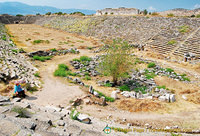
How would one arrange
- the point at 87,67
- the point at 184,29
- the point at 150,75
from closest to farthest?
the point at 150,75, the point at 87,67, the point at 184,29

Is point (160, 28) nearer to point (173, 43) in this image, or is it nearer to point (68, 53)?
point (173, 43)

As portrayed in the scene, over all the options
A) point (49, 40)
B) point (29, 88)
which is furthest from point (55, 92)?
point (49, 40)

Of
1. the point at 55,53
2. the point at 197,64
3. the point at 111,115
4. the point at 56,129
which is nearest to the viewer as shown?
the point at 56,129

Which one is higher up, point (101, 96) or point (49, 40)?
point (49, 40)

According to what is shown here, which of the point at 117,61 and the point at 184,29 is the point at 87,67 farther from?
the point at 184,29

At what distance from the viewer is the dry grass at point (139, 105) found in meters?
9.98

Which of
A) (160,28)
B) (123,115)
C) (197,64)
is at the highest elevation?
(160,28)

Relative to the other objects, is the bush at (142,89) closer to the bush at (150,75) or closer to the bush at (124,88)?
the bush at (124,88)

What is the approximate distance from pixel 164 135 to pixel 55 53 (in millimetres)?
20580

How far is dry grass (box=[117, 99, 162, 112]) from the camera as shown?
9977 millimetres

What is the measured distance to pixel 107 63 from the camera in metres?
14.4

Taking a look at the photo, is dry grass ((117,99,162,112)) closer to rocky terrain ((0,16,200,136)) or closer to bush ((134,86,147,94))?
rocky terrain ((0,16,200,136))

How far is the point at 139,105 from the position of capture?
10.2 m

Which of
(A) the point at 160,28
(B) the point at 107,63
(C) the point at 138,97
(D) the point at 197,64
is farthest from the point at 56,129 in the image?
(A) the point at 160,28
